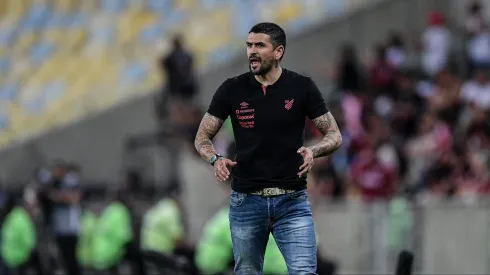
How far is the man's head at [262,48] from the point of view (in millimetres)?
9688

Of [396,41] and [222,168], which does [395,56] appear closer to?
[396,41]

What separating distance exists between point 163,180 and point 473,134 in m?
5.73

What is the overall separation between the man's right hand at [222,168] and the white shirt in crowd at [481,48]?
14.0 metres

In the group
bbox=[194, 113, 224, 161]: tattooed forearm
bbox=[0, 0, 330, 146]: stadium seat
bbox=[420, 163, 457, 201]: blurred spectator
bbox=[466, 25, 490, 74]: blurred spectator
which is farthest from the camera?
bbox=[0, 0, 330, 146]: stadium seat

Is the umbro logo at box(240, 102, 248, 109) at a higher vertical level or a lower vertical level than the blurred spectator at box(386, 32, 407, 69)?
lower

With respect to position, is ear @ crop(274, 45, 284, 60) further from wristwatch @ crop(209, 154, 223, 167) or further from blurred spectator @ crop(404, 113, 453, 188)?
blurred spectator @ crop(404, 113, 453, 188)

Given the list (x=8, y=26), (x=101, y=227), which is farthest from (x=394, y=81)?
(x=8, y=26)

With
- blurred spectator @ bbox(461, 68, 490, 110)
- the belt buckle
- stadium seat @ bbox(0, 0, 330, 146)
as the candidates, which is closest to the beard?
the belt buckle

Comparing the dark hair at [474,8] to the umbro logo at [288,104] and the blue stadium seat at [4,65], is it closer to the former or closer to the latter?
the blue stadium seat at [4,65]

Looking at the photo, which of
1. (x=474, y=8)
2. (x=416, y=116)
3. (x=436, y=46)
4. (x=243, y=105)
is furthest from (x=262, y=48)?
(x=436, y=46)

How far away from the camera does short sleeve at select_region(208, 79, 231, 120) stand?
32.3 ft

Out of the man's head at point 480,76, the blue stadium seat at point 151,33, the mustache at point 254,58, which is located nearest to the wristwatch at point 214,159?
the mustache at point 254,58

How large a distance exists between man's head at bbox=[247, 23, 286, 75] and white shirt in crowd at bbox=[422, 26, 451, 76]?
1426 centimetres

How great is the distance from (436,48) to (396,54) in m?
0.82
